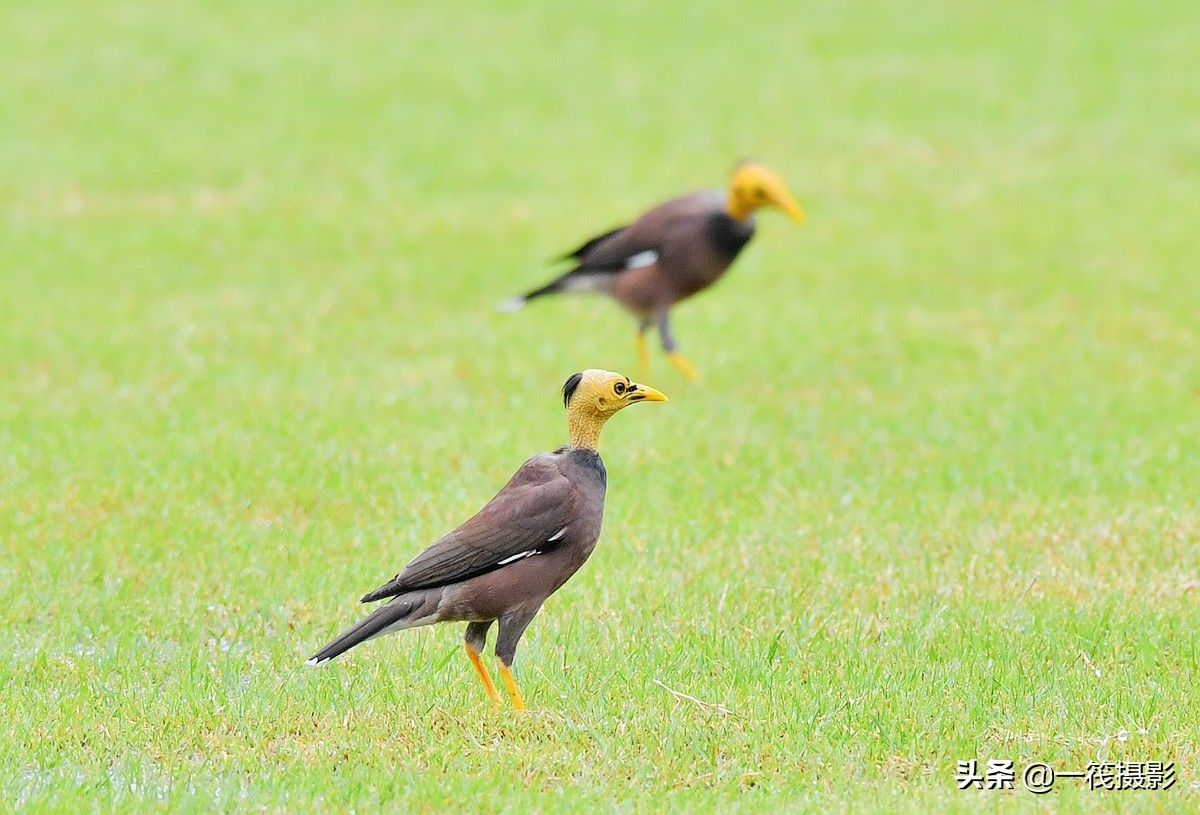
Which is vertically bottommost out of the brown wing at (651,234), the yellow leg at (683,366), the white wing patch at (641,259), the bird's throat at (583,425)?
the yellow leg at (683,366)

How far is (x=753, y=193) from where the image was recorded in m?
10.9

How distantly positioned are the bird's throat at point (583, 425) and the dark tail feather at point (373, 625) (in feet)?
2.80

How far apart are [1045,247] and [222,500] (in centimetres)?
904

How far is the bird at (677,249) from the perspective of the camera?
1095 centimetres

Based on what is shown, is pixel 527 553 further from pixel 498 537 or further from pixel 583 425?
pixel 583 425

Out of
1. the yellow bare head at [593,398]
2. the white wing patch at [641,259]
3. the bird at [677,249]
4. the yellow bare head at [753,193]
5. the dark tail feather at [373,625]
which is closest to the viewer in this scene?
the dark tail feather at [373,625]

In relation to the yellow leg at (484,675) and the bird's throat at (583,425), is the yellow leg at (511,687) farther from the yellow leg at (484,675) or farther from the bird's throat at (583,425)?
the bird's throat at (583,425)

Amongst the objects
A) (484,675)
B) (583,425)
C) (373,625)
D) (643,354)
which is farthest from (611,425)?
(373,625)

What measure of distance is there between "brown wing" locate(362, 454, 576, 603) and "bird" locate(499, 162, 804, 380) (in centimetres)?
520

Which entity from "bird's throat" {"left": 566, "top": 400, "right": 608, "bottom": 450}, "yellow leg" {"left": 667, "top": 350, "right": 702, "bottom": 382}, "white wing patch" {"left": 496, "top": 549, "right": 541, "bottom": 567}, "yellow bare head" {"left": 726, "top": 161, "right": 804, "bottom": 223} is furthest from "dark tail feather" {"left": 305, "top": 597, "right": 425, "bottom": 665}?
"yellow bare head" {"left": 726, "top": 161, "right": 804, "bottom": 223}

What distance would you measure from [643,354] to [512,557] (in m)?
5.59

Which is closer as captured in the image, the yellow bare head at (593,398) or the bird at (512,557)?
the bird at (512,557)

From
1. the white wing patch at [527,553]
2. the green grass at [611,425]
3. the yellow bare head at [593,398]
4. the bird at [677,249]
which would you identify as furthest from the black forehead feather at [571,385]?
the bird at [677,249]

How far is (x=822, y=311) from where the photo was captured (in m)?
12.8
